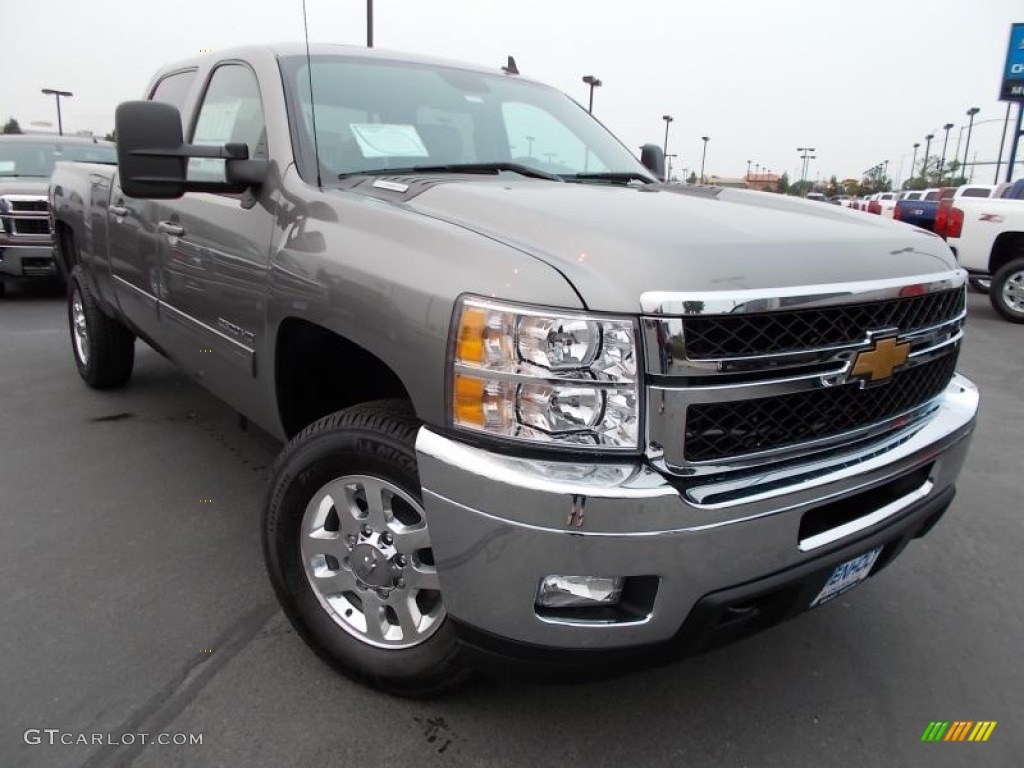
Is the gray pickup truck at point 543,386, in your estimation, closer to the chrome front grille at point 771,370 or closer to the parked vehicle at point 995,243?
the chrome front grille at point 771,370

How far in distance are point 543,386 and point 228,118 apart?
2.28 m

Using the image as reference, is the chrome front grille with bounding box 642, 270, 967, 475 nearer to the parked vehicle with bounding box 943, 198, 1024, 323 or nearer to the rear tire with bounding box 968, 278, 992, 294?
the parked vehicle with bounding box 943, 198, 1024, 323

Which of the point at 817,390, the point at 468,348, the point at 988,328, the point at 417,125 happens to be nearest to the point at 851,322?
the point at 817,390

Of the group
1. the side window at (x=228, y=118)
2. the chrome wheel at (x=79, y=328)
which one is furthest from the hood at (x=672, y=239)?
the chrome wheel at (x=79, y=328)

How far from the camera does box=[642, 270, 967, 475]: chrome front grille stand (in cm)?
165

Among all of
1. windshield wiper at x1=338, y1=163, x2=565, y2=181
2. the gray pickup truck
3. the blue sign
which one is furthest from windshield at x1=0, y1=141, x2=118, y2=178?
the blue sign

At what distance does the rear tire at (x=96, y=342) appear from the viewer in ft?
15.9

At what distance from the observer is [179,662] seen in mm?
2391

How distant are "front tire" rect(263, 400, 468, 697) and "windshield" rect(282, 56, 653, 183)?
3.18 feet

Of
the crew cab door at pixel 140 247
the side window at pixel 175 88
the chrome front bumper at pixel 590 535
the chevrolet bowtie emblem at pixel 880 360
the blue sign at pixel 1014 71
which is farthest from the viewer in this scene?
the blue sign at pixel 1014 71

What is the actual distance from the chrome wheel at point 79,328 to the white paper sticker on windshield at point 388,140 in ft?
10.9

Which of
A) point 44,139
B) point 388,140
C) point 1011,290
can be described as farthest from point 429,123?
point 1011,290

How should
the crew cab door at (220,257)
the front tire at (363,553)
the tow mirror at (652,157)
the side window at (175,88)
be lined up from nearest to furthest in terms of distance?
1. the front tire at (363,553)
2. the crew cab door at (220,257)
3. the side window at (175,88)
4. the tow mirror at (652,157)

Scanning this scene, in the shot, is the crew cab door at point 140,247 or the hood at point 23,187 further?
the hood at point 23,187
